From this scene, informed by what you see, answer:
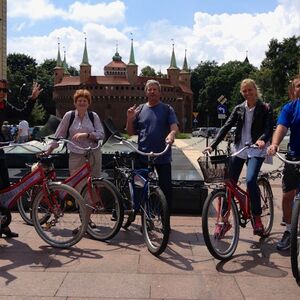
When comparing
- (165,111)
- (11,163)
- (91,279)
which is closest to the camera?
(91,279)

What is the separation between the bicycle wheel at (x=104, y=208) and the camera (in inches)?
239

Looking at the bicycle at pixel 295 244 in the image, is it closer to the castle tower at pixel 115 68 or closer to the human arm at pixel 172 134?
the human arm at pixel 172 134

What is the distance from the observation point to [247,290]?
14.5ft

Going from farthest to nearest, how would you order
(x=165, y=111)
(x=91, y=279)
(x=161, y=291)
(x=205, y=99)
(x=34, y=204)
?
(x=205, y=99)
(x=165, y=111)
(x=34, y=204)
(x=91, y=279)
(x=161, y=291)

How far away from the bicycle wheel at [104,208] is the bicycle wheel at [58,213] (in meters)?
0.24

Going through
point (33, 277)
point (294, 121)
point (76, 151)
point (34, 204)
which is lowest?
point (33, 277)

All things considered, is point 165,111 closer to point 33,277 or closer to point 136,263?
point 136,263

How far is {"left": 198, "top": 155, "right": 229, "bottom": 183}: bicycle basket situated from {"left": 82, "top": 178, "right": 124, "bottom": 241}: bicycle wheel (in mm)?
1171

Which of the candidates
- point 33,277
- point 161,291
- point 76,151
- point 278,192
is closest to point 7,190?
point 76,151

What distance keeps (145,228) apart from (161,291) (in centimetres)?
141

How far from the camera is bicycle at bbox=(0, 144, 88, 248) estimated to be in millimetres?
5738

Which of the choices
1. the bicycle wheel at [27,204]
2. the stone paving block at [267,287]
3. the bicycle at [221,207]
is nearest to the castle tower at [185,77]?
the bicycle wheel at [27,204]

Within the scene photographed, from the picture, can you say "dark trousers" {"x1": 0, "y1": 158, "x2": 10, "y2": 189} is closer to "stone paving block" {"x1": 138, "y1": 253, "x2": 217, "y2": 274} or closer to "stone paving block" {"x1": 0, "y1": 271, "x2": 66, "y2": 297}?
"stone paving block" {"x1": 0, "y1": 271, "x2": 66, "y2": 297}

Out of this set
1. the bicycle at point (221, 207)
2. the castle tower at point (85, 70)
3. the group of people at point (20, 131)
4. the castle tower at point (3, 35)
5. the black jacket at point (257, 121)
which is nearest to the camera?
the bicycle at point (221, 207)
